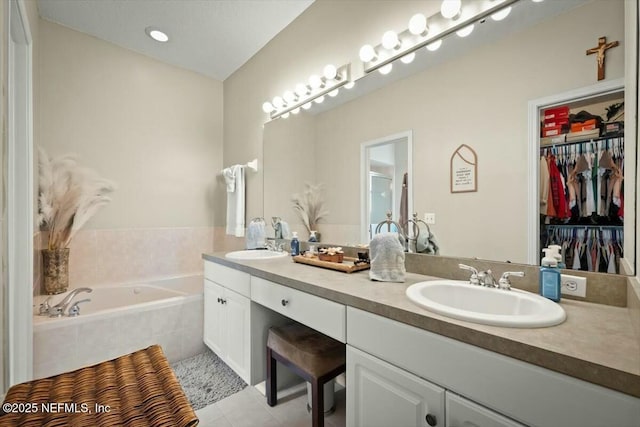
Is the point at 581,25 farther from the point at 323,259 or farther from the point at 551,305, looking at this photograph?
the point at 323,259

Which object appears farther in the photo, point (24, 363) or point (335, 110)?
point (335, 110)

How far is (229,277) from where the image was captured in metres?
1.85

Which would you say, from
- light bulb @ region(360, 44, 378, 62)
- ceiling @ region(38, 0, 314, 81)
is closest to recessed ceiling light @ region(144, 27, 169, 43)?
ceiling @ region(38, 0, 314, 81)

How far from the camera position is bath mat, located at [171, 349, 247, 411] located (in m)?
1.77

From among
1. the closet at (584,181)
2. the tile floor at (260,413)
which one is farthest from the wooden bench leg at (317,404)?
the closet at (584,181)

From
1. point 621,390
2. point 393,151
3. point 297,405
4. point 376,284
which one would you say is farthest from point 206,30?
point 621,390

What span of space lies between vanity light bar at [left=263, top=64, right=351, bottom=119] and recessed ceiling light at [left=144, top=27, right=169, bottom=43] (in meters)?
1.03

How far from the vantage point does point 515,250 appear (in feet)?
3.74

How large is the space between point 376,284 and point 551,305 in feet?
1.91

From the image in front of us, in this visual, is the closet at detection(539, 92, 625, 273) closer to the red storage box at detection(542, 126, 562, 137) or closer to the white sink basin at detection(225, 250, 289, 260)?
the red storage box at detection(542, 126, 562, 137)

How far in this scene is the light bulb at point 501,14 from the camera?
1.16 meters

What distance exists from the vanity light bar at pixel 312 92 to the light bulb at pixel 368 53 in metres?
0.19

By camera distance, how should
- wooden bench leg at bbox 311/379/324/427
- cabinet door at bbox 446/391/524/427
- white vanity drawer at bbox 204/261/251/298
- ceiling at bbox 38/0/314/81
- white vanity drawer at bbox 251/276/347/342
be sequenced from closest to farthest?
1. cabinet door at bbox 446/391/524/427
2. white vanity drawer at bbox 251/276/347/342
3. wooden bench leg at bbox 311/379/324/427
4. white vanity drawer at bbox 204/261/251/298
5. ceiling at bbox 38/0/314/81

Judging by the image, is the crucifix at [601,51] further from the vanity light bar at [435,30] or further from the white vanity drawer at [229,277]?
the white vanity drawer at [229,277]
